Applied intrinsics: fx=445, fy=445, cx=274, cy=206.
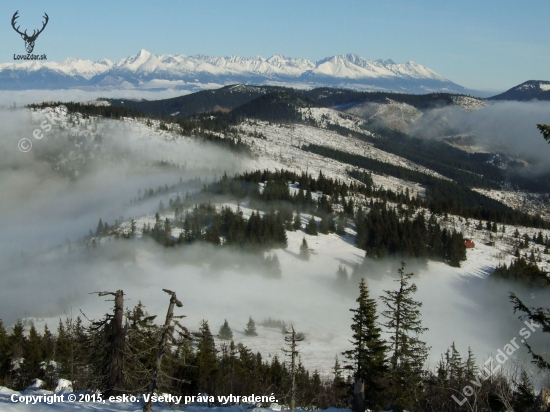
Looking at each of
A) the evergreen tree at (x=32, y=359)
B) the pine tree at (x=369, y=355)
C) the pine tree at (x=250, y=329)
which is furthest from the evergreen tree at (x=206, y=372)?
the pine tree at (x=250, y=329)

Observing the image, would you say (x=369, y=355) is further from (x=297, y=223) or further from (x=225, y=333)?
(x=297, y=223)

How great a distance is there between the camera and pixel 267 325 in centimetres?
7869

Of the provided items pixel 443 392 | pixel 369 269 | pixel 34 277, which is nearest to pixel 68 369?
pixel 443 392

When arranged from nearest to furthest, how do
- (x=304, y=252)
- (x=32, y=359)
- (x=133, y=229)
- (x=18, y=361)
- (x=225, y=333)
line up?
(x=32, y=359), (x=18, y=361), (x=225, y=333), (x=304, y=252), (x=133, y=229)

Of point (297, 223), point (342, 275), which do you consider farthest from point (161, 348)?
point (297, 223)

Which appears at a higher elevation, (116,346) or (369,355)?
(116,346)

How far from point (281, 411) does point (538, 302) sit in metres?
90.0

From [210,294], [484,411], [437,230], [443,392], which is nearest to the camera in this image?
[484,411]

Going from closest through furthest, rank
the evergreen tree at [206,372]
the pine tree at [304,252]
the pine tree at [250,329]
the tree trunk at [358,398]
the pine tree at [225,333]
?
the tree trunk at [358,398]
the evergreen tree at [206,372]
the pine tree at [225,333]
the pine tree at [250,329]
the pine tree at [304,252]

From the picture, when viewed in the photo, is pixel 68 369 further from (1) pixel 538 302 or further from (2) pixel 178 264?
(1) pixel 538 302

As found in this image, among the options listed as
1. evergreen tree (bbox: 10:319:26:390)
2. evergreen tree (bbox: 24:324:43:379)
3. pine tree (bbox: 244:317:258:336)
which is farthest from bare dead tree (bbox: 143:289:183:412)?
pine tree (bbox: 244:317:258:336)

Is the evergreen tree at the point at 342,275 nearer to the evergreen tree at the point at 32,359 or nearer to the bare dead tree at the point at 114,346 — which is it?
the evergreen tree at the point at 32,359

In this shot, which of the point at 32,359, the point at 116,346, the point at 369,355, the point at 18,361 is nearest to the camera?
the point at 116,346

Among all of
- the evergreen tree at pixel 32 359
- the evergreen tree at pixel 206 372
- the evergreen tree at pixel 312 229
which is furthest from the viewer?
the evergreen tree at pixel 312 229
